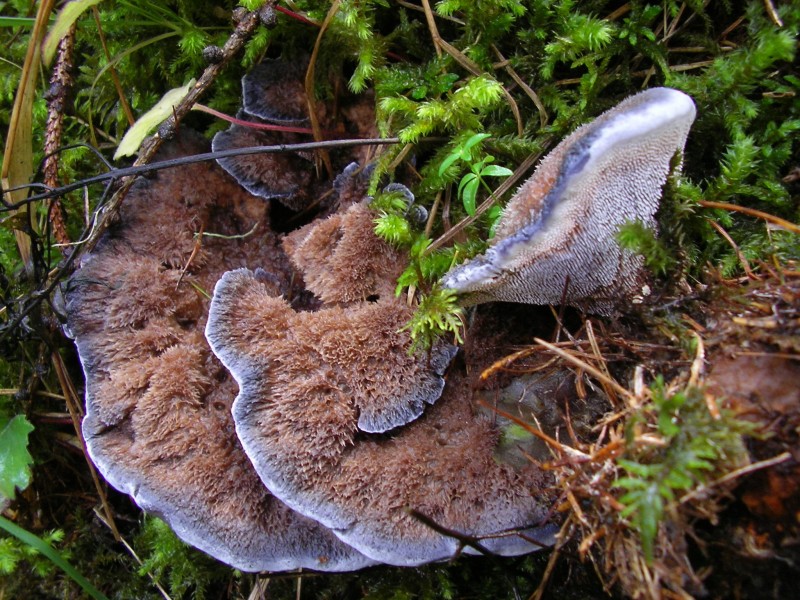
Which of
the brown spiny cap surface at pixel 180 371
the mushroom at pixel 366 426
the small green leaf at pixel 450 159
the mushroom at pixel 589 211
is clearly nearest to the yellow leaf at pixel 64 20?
the brown spiny cap surface at pixel 180 371

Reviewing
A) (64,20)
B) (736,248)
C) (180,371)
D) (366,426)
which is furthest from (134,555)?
(736,248)

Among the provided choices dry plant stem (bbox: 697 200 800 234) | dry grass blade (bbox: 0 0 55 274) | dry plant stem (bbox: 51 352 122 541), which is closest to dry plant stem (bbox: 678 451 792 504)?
dry plant stem (bbox: 697 200 800 234)

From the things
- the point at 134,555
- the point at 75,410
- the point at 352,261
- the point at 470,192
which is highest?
the point at 470,192

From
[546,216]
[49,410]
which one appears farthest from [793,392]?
[49,410]

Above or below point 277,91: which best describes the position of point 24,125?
above

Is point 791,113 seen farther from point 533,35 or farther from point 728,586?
point 728,586

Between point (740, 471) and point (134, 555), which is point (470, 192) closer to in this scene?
point (740, 471)
